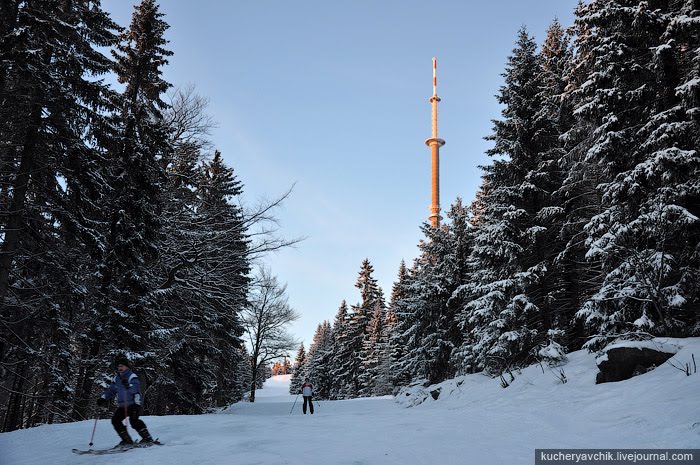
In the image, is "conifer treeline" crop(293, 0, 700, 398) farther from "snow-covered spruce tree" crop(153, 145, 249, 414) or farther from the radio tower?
the radio tower

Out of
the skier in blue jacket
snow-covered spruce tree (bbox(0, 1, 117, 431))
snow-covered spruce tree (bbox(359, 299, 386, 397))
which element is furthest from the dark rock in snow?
snow-covered spruce tree (bbox(359, 299, 386, 397))

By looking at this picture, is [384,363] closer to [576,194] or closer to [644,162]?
[576,194]

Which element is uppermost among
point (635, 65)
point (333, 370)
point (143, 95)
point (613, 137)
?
point (143, 95)

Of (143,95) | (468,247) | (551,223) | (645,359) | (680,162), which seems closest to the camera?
(645,359)

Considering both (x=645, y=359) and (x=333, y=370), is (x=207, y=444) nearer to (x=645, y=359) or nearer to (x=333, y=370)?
(x=645, y=359)

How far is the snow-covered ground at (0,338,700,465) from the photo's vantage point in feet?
20.9

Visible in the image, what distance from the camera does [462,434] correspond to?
812 cm

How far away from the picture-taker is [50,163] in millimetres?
11938

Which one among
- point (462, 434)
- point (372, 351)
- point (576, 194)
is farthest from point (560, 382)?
point (372, 351)

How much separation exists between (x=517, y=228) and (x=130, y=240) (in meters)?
15.3

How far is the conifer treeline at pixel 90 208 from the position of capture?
11.4 metres

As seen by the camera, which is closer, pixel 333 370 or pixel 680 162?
pixel 680 162

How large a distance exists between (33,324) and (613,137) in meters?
20.4

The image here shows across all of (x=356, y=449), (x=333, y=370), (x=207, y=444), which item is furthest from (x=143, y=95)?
(x=333, y=370)
